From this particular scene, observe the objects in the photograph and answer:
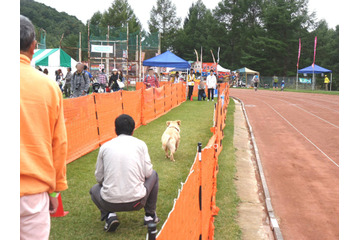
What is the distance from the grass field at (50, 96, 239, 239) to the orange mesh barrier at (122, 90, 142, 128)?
0.69 metres

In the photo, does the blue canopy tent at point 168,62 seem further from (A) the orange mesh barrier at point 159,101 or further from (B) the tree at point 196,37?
(B) the tree at point 196,37

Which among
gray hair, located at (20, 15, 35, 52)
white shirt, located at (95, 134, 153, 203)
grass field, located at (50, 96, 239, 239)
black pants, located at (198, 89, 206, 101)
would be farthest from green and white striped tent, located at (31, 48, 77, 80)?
gray hair, located at (20, 15, 35, 52)

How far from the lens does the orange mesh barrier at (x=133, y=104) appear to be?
10587 mm

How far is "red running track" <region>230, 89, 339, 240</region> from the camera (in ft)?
18.8

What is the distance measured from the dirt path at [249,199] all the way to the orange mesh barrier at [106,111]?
12.3 ft

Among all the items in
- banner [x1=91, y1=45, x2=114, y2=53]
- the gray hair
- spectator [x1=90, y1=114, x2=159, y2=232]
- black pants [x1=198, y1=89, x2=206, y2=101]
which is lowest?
spectator [x1=90, y1=114, x2=159, y2=232]

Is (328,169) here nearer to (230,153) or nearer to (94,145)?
(230,153)

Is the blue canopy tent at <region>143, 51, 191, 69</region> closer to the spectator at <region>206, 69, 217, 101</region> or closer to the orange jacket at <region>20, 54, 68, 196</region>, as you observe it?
the spectator at <region>206, 69, 217, 101</region>

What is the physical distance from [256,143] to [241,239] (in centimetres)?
697

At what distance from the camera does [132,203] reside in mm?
4000

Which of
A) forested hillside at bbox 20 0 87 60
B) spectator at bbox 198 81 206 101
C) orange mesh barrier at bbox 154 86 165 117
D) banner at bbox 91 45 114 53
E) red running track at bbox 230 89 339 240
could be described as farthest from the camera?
forested hillside at bbox 20 0 87 60

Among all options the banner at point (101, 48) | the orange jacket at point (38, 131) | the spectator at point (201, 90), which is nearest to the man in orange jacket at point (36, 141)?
the orange jacket at point (38, 131)

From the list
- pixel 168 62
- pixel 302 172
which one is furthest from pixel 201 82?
pixel 302 172

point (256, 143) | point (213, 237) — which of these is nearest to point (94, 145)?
point (213, 237)
